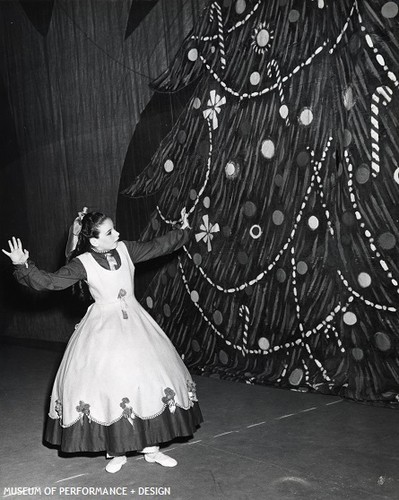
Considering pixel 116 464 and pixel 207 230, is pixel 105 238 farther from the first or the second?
pixel 207 230

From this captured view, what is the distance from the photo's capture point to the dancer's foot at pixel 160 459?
3.27 meters

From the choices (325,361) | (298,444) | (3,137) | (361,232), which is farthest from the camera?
(3,137)

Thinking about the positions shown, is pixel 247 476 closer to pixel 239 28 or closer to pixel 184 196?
pixel 184 196

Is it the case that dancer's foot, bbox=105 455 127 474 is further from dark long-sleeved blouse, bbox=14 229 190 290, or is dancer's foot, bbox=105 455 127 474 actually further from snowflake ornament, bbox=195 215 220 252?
snowflake ornament, bbox=195 215 220 252

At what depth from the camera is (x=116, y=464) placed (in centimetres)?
326

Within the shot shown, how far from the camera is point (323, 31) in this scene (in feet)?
13.6

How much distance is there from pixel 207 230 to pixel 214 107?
818mm

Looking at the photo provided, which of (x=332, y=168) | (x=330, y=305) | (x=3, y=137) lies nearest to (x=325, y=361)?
(x=330, y=305)

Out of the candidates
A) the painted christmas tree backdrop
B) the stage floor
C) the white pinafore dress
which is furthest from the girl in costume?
the painted christmas tree backdrop

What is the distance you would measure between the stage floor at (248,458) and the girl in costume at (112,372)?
156 millimetres

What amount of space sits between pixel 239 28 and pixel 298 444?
2606 mm

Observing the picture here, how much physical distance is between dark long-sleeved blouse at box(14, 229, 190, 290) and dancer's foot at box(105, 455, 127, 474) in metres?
0.81

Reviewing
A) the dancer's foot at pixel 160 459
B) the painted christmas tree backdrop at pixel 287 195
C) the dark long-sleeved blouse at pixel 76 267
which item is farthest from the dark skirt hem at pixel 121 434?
the painted christmas tree backdrop at pixel 287 195

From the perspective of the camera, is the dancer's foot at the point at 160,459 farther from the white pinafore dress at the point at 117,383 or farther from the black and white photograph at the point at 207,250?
the white pinafore dress at the point at 117,383
